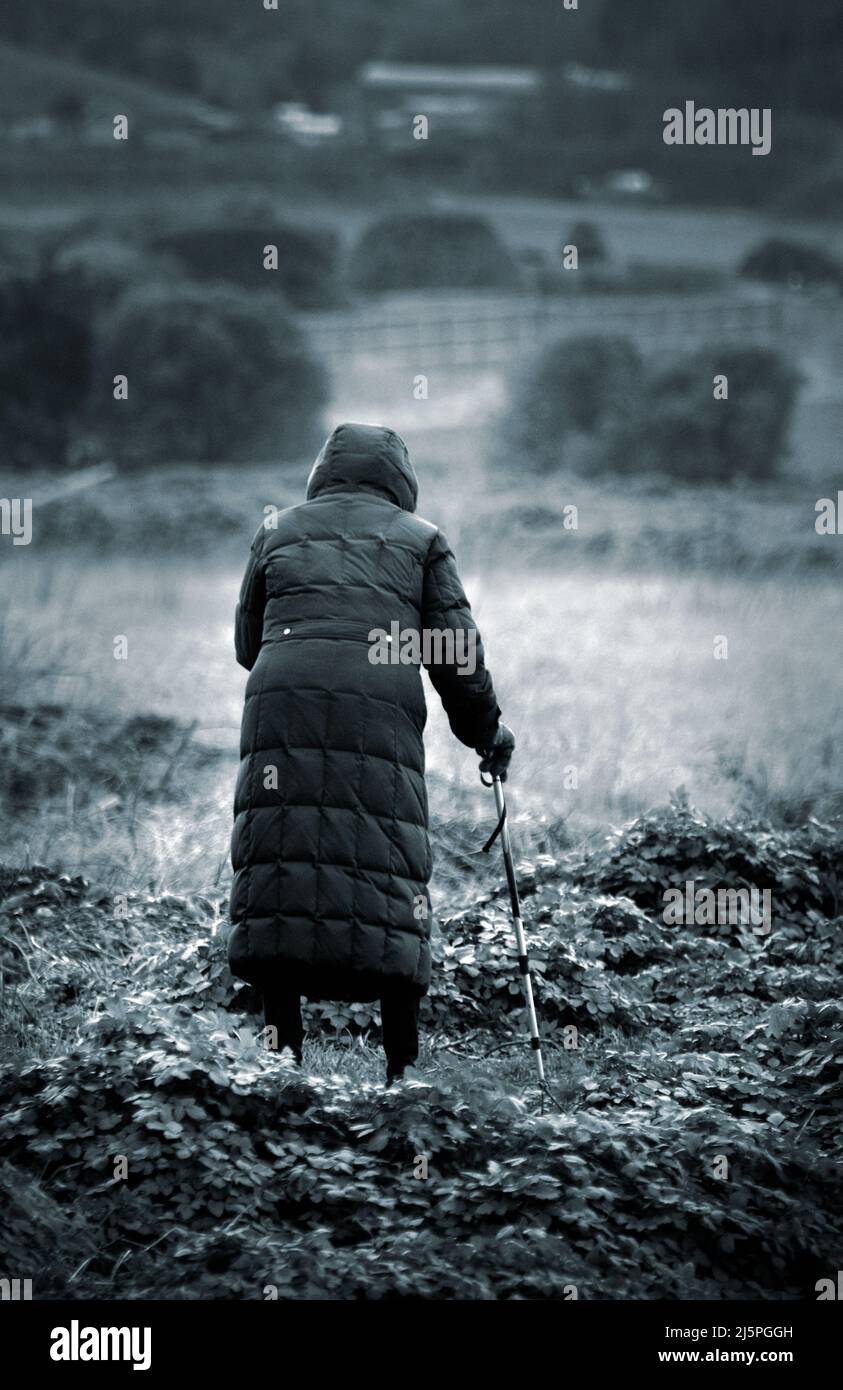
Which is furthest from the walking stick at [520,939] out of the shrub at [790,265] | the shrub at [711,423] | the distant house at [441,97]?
the distant house at [441,97]

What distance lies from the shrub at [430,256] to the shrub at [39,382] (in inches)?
255

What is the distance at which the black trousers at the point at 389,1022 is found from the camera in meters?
5.21

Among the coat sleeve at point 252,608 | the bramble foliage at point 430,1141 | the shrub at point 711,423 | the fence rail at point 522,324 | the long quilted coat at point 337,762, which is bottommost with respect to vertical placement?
the bramble foliage at point 430,1141

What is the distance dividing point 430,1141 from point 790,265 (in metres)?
29.9

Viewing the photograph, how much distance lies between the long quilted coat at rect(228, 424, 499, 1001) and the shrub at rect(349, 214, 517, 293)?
1059 inches

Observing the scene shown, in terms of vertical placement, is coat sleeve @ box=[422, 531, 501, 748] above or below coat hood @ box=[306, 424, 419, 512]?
below

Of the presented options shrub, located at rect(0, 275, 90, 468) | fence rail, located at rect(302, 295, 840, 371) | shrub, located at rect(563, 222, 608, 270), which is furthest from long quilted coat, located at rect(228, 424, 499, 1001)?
shrub, located at rect(563, 222, 608, 270)

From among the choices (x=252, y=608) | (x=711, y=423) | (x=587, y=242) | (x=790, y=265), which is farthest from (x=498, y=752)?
(x=587, y=242)

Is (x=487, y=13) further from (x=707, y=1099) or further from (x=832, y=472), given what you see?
(x=707, y=1099)

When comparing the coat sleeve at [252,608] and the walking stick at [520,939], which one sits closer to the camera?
the coat sleeve at [252,608]

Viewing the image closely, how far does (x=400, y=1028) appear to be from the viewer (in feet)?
17.2

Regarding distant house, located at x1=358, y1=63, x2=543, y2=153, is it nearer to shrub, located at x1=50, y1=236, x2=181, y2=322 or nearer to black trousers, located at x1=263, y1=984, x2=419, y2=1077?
shrub, located at x1=50, y1=236, x2=181, y2=322

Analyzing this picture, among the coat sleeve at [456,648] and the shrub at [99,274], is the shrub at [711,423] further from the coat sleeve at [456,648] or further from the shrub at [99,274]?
the coat sleeve at [456,648]

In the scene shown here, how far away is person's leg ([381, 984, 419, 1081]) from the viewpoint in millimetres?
5181
